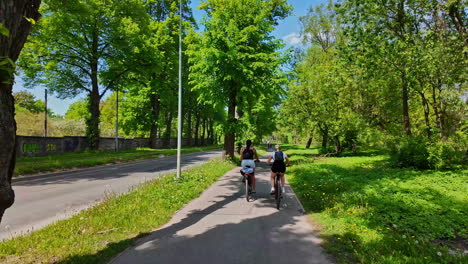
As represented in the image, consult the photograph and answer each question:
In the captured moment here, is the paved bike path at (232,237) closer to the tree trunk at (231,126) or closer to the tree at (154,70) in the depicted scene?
the tree trunk at (231,126)

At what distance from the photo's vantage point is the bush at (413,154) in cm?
1363

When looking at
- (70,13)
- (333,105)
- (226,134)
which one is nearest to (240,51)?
(226,134)

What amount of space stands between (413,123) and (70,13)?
3672cm

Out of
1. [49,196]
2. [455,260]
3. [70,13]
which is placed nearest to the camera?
[455,260]

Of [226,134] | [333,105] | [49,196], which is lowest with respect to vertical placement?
[49,196]

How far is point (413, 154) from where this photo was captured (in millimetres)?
14133

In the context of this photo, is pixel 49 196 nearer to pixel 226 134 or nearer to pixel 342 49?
pixel 226 134

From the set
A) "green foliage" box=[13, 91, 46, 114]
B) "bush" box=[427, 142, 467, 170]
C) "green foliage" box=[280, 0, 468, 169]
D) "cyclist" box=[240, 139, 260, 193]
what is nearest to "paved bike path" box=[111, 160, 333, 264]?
"cyclist" box=[240, 139, 260, 193]

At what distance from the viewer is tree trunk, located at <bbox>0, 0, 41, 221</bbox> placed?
231 cm

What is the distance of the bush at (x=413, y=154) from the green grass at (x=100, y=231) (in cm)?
1273

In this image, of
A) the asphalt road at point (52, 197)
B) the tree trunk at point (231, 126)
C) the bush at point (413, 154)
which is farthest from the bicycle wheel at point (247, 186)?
the bush at point (413, 154)

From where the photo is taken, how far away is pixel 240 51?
15625mm

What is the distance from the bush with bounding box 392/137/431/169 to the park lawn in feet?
10.8

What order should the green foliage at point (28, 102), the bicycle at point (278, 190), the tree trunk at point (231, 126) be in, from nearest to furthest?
the bicycle at point (278, 190), the tree trunk at point (231, 126), the green foliage at point (28, 102)
